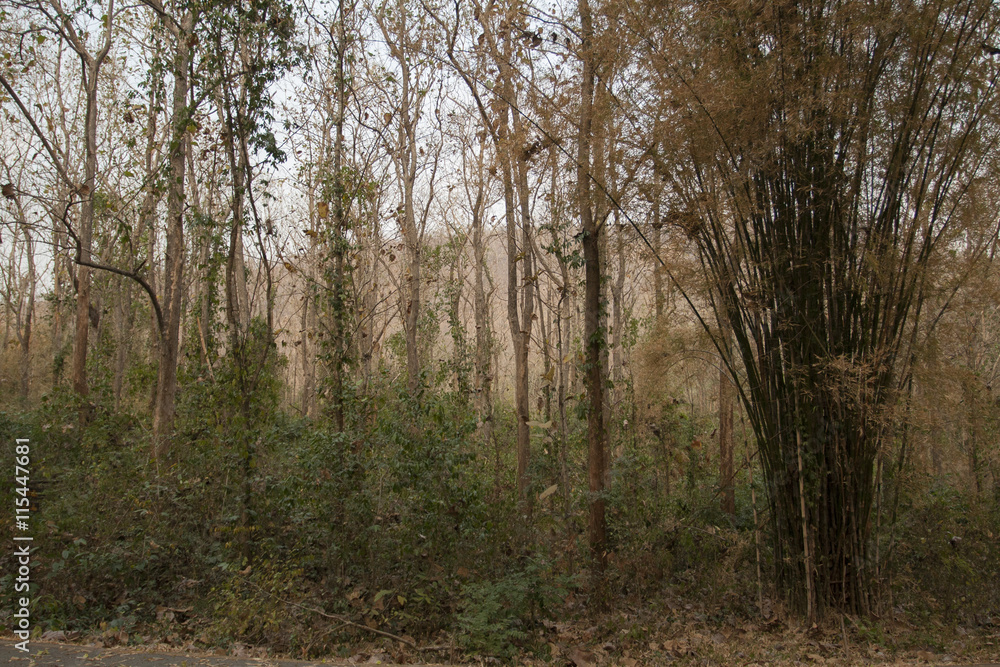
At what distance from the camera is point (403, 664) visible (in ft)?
12.7

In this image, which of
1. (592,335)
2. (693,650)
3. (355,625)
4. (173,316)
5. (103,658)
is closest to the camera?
(103,658)

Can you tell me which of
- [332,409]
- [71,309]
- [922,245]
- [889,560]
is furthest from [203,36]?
[71,309]

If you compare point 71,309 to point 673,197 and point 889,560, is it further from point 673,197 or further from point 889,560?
point 889,560

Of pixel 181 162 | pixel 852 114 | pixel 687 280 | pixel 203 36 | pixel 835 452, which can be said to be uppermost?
pixel 203 36

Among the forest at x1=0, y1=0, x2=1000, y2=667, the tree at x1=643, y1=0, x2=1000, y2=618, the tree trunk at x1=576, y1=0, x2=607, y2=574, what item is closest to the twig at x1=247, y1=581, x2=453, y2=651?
the forest at x1=0, y1=0, x2=1000, y2=667

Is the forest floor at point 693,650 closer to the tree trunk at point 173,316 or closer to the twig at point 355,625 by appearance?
the twig at point 355,625

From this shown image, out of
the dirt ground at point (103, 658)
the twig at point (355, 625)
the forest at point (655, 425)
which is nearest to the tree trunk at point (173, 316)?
the forest at point (655, 425)

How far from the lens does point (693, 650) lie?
412cm

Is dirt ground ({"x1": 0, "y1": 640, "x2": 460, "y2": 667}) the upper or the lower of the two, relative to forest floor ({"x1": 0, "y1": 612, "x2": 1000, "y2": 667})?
upper

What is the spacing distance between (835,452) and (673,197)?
2143 millimetres

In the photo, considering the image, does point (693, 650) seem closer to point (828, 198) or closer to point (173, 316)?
point (828, 198)

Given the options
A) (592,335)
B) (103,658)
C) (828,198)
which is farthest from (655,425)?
(103,658)

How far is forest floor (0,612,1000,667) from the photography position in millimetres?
3518

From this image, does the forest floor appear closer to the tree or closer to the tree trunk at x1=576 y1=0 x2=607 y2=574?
the tree
